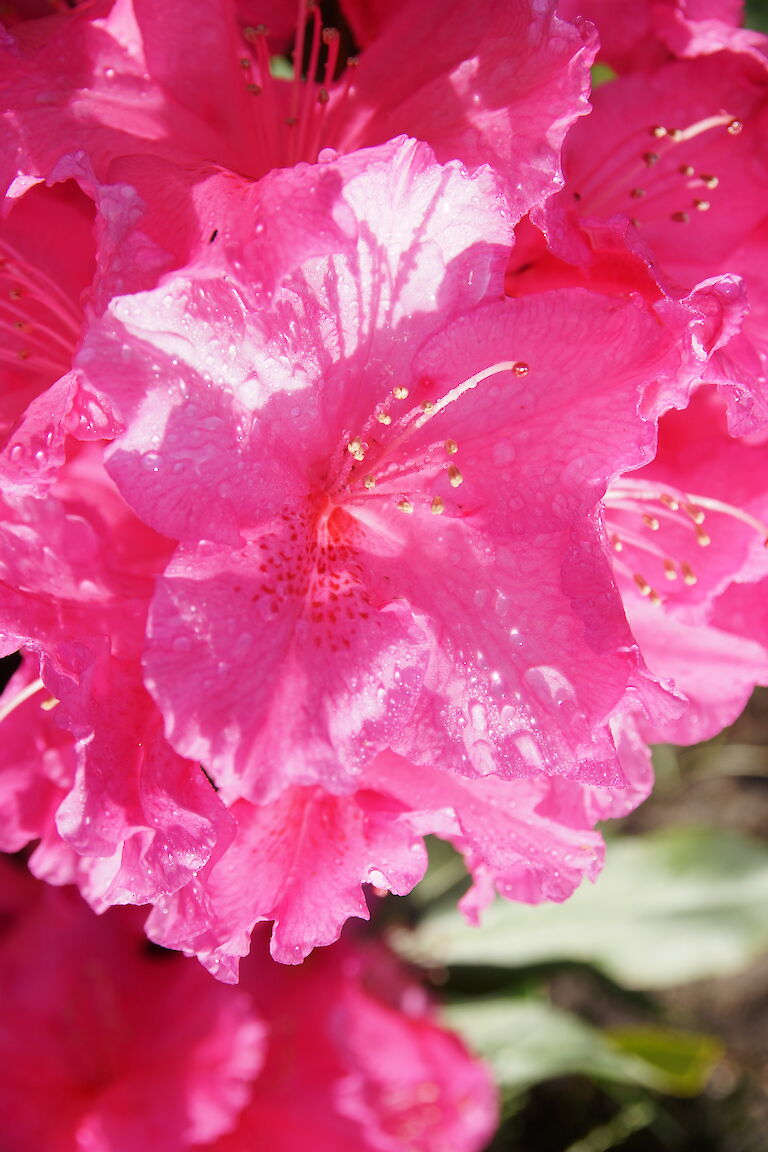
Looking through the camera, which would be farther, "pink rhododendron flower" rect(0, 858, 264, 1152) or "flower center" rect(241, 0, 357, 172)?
"pink rhododendron flower" rect(0, 858, 264, 1152)

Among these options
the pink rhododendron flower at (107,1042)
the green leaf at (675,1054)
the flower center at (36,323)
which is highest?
the flower center at (36,323)

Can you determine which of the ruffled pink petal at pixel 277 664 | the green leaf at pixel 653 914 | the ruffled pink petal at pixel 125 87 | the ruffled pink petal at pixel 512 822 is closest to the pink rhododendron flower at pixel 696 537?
the ruffled pink petal at pixel 512 822

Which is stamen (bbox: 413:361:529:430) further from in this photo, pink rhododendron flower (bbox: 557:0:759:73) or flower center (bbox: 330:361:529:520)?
pink rhododendron flower (bbox: 557:0:759:73)

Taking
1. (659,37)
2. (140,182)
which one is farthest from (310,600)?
(659,37)

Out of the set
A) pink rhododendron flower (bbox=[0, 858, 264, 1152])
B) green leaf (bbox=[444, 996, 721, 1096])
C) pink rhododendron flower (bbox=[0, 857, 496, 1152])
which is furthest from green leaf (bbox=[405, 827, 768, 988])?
pink rhododendron flower (bbox=[0, 858, 264, 1152])

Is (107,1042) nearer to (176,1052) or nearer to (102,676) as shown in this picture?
(176,1052)

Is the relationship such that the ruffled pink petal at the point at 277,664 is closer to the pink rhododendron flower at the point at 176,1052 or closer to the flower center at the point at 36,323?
the flower center at the point at 36,323
